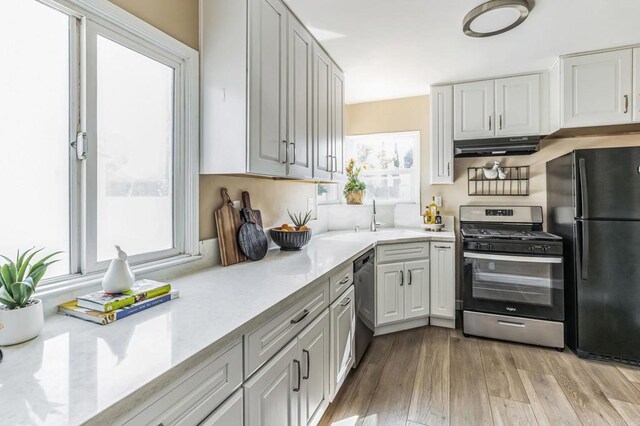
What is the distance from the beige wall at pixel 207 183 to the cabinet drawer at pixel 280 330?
69 centimetres

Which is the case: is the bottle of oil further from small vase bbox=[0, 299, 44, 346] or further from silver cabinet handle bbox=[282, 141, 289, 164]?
small vase bbox=[0, 299, 44, 346]

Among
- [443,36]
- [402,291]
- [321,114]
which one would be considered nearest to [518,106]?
[443,36]

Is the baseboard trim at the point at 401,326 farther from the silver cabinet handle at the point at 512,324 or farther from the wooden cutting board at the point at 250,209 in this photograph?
the wooden cutting board at the point at 250,209

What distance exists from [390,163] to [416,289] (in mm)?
1464

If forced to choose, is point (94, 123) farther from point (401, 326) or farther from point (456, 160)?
point (456, 160)

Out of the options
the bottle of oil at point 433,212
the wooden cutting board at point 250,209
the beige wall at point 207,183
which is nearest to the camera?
the beige wall at point 207,183

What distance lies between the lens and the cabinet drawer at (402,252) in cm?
271

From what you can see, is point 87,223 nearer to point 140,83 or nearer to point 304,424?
point 140,83

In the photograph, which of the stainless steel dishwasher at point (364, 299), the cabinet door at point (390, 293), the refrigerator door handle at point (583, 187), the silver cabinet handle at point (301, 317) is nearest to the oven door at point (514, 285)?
the refrigerator door handle at point (583, 187)

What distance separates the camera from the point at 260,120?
162cm

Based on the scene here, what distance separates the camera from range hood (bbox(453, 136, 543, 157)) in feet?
9.04

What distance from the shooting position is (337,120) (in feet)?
9.05

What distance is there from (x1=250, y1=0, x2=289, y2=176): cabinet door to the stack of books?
2.28 ft

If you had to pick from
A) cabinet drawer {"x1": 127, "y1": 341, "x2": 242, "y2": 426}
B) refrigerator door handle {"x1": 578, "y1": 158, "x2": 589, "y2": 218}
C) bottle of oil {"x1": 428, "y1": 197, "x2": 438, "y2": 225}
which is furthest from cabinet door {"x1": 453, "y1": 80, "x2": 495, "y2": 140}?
cabinet drawer {"x1": 127, "y1": 341, "x2": 242, "y2": 426}
